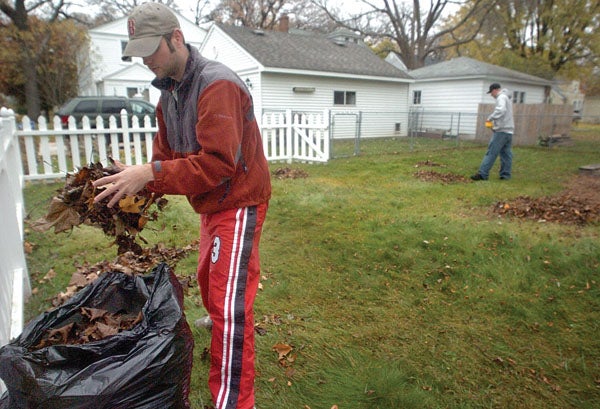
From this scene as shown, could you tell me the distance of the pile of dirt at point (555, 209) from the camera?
5035 millimetres

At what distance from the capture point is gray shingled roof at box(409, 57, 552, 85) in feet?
68.8

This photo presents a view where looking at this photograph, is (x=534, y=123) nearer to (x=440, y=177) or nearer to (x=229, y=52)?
(x=440, y=177)

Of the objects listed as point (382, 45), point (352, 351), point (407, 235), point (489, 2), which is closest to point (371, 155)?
point (407, 235)

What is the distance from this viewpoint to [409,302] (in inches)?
130

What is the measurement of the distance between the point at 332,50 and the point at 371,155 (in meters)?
11.6

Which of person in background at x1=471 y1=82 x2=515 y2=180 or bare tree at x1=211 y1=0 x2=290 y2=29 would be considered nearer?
person in background at x1=471 y1=82 x2=515 y2=180

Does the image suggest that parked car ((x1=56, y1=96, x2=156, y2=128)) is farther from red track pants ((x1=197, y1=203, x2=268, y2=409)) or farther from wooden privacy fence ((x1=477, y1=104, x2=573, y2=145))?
wooden privacy fence ((x1=477, y1=104, x2=573, y2=145))

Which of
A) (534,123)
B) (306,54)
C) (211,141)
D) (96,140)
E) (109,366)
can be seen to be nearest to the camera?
(109,366)

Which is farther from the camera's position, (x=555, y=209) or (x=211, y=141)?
(x=555, y=209)

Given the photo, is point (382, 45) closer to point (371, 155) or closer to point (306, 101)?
point (306, 101)

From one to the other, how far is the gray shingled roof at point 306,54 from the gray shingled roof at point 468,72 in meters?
2.44

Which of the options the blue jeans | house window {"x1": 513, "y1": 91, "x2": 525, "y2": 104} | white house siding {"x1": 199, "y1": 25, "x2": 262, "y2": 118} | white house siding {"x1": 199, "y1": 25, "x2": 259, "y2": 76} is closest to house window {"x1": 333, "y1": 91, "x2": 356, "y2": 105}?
white house siding {"x1": 199, "y1": 25, "x2": 262, "y2": 118}

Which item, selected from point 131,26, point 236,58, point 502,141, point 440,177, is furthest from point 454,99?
point 131,26

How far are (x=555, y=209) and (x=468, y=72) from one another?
18.1 metres
